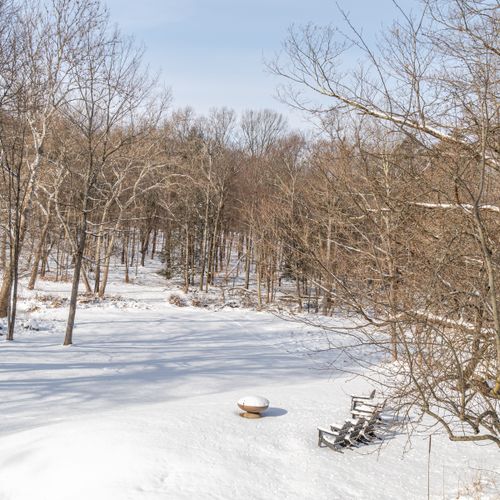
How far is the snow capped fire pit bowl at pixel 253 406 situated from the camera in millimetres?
8000

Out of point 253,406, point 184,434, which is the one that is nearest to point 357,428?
point 253,406

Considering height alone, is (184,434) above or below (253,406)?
below

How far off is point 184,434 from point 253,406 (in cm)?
129

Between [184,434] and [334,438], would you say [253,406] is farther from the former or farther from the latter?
[334,438]

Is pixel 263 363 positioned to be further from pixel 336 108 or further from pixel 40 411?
pixel 336 108

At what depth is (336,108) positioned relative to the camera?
471 cm

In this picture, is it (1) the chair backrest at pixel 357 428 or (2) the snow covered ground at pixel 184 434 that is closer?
(2) the snow covered ground at pixel 184 434

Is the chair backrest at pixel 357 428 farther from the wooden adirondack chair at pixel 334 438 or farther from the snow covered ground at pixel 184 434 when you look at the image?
the snow covered ground at pixel 184 434

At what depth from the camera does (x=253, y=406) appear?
799 centimetres

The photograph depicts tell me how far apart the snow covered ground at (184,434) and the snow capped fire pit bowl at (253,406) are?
0.55 feet

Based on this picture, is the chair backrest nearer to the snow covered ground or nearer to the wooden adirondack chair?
the wooden adirondack chair

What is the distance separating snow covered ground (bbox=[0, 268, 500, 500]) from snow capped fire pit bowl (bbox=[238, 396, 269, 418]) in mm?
168

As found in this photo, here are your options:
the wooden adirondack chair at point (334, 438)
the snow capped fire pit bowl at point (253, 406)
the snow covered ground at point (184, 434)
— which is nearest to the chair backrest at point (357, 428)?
the wooden adirondack chair at point (334, 438)

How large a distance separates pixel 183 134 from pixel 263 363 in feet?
88.0
